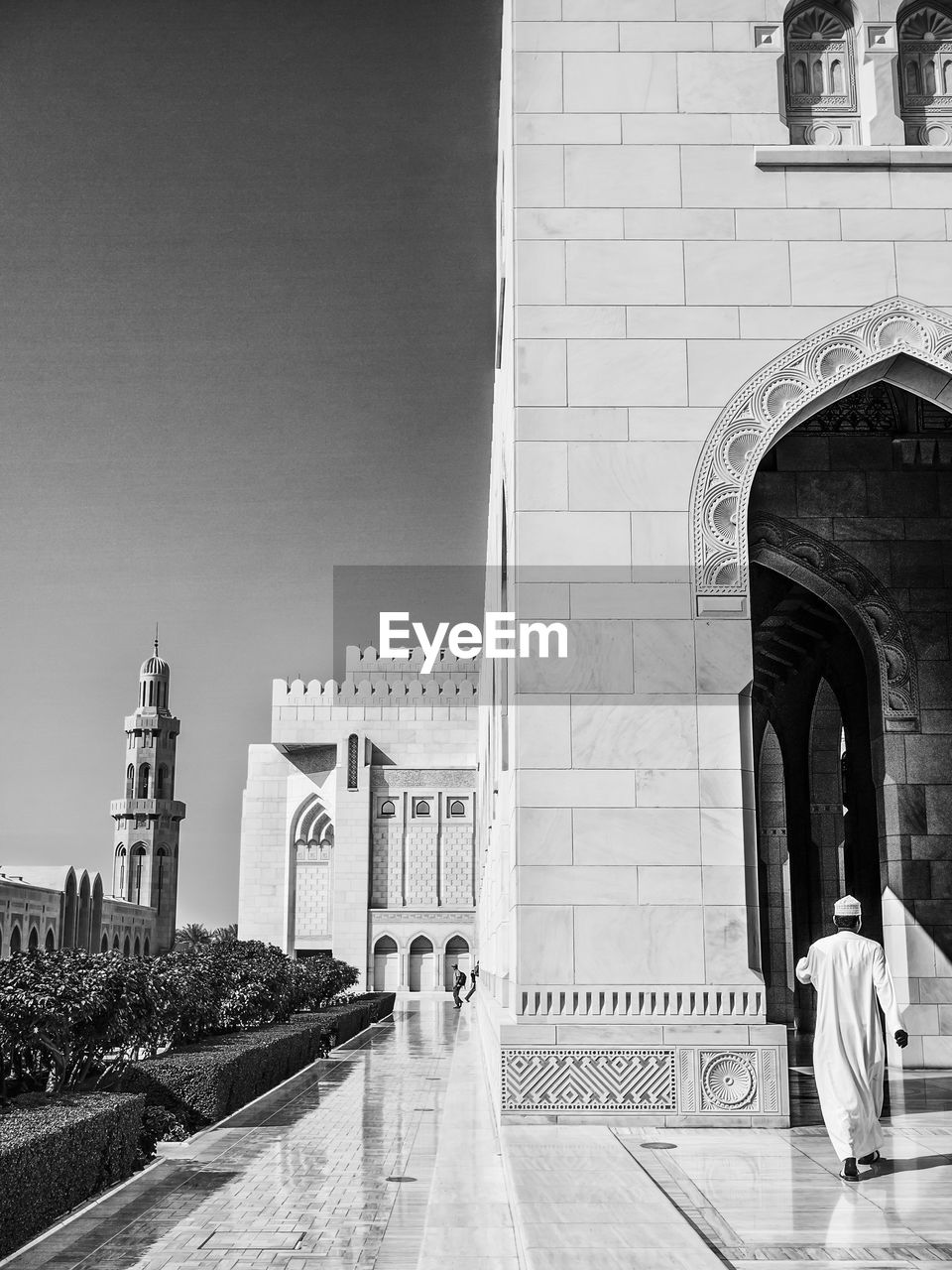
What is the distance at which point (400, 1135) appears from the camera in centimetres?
727

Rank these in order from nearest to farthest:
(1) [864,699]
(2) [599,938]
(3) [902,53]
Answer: (2) [599,938] < (3) [902,53] < (1) [864,699]

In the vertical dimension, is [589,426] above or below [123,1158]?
above

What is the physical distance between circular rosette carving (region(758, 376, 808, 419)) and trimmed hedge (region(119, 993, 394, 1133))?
202 inches

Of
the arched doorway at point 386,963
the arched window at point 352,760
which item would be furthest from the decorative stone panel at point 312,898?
the arched window at point 352,760

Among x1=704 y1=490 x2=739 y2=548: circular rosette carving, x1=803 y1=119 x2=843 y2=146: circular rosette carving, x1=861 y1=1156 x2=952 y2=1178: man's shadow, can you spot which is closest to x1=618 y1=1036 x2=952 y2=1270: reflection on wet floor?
x1=861 y1=1156 x2=952 y2=1178: man's shadow

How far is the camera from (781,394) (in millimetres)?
6684

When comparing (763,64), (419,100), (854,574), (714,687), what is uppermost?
(419,100)

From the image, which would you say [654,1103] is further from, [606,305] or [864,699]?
[864,699]

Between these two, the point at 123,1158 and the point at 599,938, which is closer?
the point at 123,1158

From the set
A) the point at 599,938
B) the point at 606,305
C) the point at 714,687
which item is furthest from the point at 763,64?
the point at 599,938

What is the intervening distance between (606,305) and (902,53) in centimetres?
240

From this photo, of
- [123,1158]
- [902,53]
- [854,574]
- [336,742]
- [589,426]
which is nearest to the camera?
[123,1158]

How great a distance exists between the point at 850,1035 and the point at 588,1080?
4.72ft

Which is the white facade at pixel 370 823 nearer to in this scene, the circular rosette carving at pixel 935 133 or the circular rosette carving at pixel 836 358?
the circular rosette carving at pixel 836 358
